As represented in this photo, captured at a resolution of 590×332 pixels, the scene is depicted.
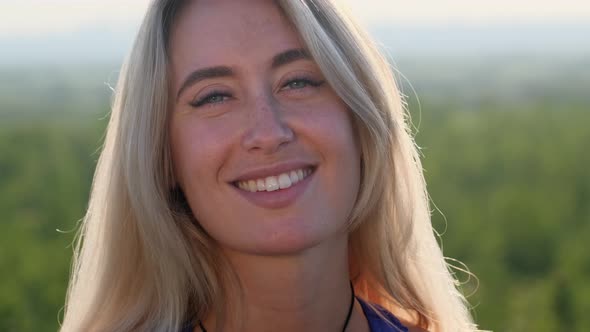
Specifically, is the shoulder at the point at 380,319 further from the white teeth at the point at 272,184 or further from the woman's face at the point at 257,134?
the white teeth at the point at 272,184

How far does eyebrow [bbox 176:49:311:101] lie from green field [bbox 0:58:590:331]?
98 centimetres

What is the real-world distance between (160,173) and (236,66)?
1.33 feet

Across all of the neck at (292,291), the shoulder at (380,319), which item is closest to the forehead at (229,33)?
the neck at (292,291)

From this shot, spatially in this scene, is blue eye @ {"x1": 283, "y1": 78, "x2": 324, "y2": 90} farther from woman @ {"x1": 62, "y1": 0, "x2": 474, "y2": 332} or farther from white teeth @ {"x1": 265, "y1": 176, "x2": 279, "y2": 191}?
white teeth @ {"x1": 265, "y1": 176, "x2": 279, "y2": 191}

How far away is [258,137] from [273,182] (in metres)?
0.14

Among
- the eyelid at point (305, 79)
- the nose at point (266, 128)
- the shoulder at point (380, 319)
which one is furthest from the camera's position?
the shoulder at point (380, 319)

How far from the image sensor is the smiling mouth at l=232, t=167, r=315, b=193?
96.0 inches

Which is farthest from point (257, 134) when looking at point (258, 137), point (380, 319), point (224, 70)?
point (380, 319)

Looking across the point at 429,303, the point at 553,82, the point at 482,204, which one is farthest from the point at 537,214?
the point at 553,82

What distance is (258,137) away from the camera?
7.82ft

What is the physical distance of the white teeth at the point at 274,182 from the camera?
2438 millimetres

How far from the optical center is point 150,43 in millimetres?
2537

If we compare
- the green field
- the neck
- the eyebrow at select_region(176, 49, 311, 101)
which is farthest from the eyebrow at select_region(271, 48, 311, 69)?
the green field

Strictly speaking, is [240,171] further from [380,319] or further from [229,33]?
[380,319]
